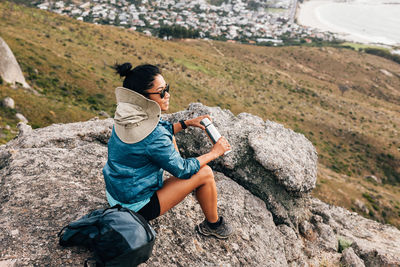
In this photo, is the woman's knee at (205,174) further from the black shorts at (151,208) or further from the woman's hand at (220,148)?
the black shorts at (151,208)

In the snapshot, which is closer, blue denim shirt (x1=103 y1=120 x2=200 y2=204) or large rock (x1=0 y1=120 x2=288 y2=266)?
blue denim shirt (x1=103 y1=120 x2=200 y2=204)

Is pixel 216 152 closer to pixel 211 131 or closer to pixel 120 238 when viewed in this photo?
pixel 211 131

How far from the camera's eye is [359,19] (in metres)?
160

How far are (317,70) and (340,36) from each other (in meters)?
72.3

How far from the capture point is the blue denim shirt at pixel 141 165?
131 inches

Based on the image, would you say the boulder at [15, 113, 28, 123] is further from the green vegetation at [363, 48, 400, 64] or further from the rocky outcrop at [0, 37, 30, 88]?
the green vegetation at [363, 48, 400, 64]

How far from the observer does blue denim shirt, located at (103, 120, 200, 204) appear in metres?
3.33

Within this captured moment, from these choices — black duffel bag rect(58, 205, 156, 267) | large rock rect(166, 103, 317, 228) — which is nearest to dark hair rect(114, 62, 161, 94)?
black duffel bag rect(58, 205, 156, 267)

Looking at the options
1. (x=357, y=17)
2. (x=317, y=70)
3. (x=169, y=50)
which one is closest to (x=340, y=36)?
(x=357, y=17)

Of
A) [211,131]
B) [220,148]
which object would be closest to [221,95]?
[211,131]

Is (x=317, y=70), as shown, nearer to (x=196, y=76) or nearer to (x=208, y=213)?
(x=196, y=76)

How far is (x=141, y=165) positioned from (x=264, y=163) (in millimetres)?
4224

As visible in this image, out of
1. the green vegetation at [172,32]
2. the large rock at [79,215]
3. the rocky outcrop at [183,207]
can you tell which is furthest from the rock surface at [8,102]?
the green vegetation at [172,32]

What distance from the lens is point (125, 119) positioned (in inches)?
126
